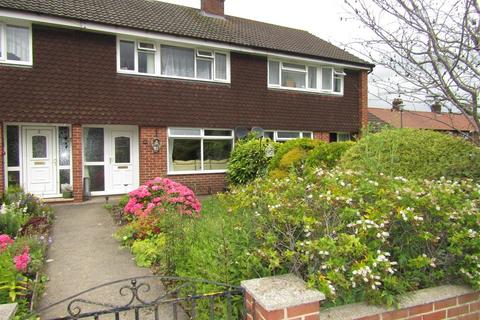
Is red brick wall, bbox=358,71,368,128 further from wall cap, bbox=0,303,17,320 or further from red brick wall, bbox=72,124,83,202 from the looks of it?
wall cap, bbox=0,303,17,320

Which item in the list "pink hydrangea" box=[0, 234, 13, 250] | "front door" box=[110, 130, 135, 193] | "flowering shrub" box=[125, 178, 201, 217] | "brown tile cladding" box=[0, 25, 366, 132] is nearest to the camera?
"pink hydrangea" box=[0, 234, 13, 250]

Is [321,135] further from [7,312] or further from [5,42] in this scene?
[7,312]

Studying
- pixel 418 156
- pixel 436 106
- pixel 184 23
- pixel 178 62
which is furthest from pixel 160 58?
pixel 436 106

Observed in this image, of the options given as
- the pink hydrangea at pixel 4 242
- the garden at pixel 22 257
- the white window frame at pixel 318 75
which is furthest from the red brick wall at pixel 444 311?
the white window frame at pixel 318 75

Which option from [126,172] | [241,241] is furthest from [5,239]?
[126,172]

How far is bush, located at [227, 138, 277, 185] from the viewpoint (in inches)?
394

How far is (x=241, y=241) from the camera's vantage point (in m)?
2.93

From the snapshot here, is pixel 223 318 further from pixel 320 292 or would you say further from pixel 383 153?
pixel 383 153

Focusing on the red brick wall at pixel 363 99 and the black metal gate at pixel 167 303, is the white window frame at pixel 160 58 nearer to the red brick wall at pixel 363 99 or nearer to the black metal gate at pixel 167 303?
the red brick wall at pixel 363 99

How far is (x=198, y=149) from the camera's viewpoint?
10.9 m

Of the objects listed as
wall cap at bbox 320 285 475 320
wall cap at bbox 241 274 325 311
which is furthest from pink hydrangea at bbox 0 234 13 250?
wall cap at bbox 320 285 475 320

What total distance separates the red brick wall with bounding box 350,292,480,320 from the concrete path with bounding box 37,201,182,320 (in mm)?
1838

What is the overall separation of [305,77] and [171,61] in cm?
532

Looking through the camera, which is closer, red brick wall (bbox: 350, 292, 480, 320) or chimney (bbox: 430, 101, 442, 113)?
red brick wall (bbox: 350, 292, 480, 320)
